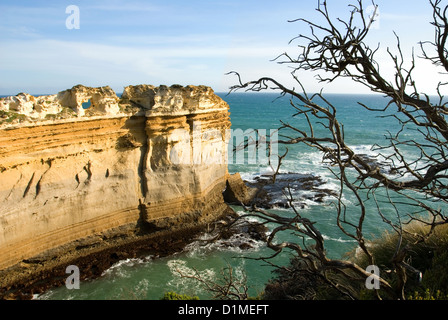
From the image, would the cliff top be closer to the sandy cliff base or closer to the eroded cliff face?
the eroded cliff face

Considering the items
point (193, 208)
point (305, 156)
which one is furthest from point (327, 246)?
point (305, 156)

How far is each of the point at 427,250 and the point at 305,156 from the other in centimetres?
2281

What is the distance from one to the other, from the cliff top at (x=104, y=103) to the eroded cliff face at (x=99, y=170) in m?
0.03

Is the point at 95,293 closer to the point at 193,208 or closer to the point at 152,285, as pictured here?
the point at 152,285

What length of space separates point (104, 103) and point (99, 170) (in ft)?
7.40

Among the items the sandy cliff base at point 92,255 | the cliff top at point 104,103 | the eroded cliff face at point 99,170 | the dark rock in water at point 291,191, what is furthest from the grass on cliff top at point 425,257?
the dark rock in water at point 291,191

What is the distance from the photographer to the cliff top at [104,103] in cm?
924

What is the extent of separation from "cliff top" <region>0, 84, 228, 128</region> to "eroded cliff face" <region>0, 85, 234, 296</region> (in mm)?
31

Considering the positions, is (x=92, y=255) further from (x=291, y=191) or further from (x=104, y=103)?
(x=291, y=191)

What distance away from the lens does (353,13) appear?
13.0 feet

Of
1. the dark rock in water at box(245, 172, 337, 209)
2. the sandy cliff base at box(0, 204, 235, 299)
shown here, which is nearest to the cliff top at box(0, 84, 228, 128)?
the sandy cliff base at box(0, 204, 235, 299)

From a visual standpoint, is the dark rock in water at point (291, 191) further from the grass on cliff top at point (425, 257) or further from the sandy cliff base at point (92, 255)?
the grass on cliff top at point (425, 257)


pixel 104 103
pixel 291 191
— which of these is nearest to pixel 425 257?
pixel 104 103

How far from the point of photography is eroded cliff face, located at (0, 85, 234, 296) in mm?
9344
